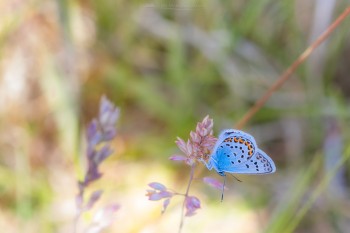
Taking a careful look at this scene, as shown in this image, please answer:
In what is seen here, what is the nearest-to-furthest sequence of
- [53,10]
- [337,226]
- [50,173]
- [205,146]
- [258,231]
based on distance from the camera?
[205,146] → [337,226] → [258,231] → [50,173] → [53,10]

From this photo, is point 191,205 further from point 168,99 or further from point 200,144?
point 168,99

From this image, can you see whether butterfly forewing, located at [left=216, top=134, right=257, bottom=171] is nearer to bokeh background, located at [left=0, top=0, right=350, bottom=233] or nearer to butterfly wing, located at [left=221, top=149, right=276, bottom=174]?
butterfly wing, located at [left=221, top=149, right=276, bottom=174]

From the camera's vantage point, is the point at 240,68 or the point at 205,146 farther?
the point at 240,68

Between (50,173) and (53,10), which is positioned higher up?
(53,10)

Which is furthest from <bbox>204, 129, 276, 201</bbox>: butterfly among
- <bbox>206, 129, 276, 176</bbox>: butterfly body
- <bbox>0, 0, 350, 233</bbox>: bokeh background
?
<bbox>0, 0, 350, 233</bbox>: bokeh background

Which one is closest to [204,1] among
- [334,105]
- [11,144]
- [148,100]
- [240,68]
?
[240,68]

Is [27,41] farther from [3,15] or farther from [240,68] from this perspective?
[240,68]

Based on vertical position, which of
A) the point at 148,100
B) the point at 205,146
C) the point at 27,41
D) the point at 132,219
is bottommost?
the point at 205,146

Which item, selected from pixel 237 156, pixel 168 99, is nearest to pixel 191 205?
pixel 237 156
